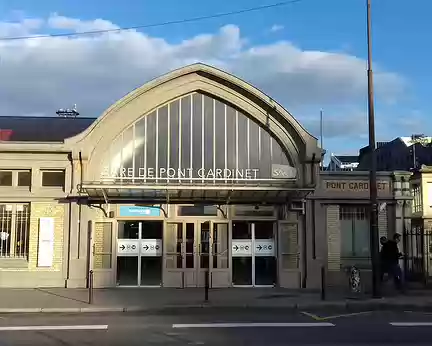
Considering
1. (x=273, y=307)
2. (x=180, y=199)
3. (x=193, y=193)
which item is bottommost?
(x=273, y=307)

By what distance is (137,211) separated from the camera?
20922 millimetres

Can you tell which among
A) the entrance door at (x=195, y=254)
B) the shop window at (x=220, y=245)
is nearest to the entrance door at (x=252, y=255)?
the shop window at (x=220, y=245)

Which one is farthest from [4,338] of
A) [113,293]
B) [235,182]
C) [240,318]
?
[235,182]

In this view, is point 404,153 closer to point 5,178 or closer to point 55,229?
point 55,229

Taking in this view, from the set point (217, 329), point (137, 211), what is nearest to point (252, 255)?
point (137, 211)

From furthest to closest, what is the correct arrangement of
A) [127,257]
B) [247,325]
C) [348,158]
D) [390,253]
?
1. [348,158]
2. [127,257]
3. [390,253]
4. [247,325]

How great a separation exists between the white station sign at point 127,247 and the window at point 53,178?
10.2ft

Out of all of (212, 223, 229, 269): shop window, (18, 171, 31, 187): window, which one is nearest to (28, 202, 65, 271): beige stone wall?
(18, 171, 31, 187): window

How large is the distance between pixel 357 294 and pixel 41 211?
37.2 ft

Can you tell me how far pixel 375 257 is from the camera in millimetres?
16922

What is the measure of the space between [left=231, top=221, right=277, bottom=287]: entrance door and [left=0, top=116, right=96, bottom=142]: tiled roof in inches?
338

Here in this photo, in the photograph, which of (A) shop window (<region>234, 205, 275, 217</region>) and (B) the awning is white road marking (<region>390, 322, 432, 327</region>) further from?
(A) shop window (<region>234, 205, 275, 217</region>)

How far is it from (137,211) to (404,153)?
3363 cm

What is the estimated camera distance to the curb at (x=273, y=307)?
14.9 meters
